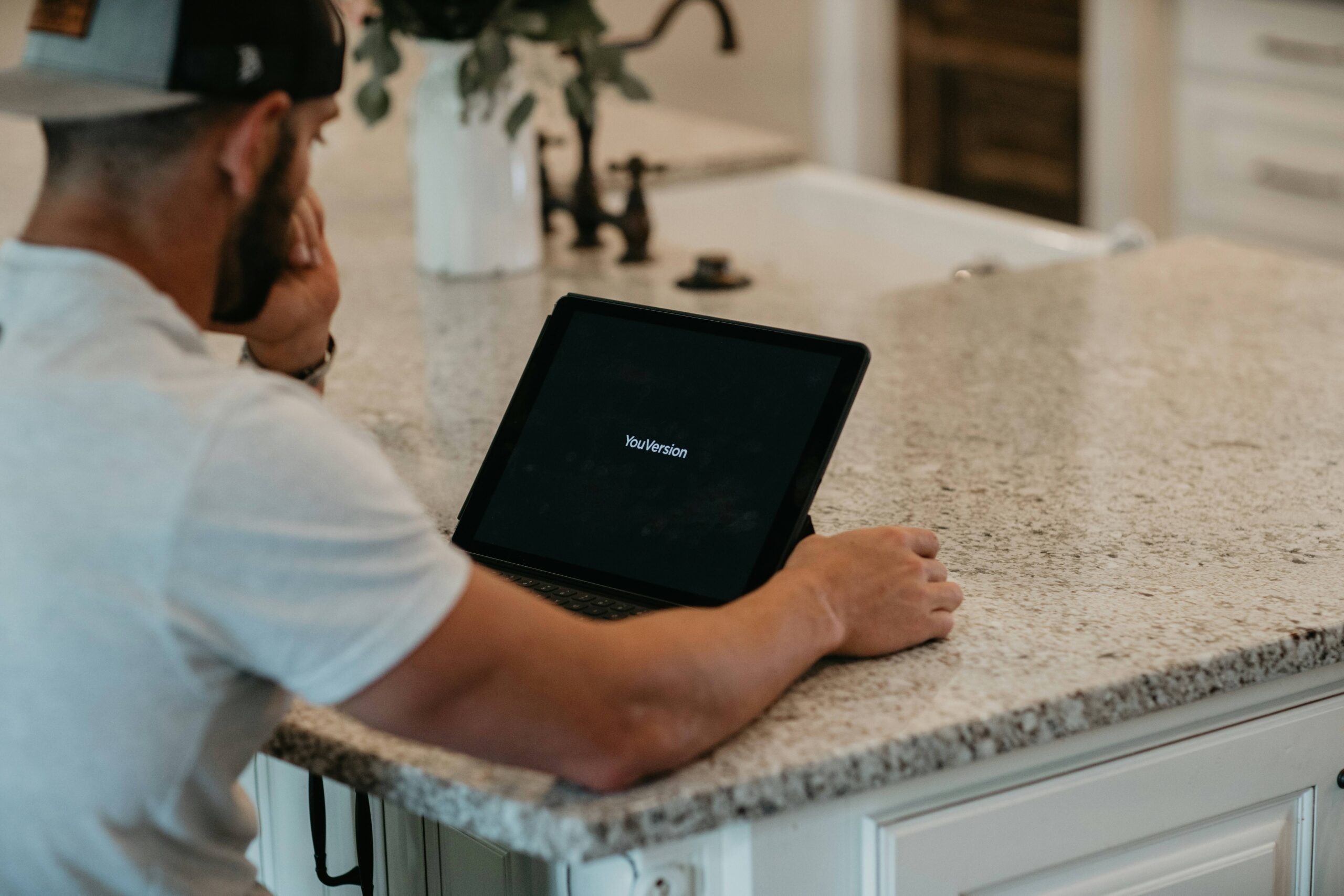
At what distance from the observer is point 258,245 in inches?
34.0

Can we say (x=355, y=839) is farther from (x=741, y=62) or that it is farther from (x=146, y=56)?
(x=741, y=62)

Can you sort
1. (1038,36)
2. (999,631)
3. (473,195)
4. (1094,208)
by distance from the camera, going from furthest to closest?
(1038,36), (1094,208), (473,195), (999,631)

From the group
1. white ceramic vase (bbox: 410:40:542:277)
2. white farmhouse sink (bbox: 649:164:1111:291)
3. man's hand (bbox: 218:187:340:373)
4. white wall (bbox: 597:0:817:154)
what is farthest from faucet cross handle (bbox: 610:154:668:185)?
white wall (bbox: 597:0:817:154)

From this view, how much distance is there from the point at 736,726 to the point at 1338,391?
0.85 m

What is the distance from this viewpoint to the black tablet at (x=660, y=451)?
3.30 feet

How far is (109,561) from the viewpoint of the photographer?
2.42 feet

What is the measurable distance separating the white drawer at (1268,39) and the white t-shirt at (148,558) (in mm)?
3027

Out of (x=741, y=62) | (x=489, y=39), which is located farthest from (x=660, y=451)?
(x=741, y=62)

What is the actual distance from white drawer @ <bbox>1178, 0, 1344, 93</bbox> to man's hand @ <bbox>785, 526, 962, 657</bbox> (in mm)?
2706

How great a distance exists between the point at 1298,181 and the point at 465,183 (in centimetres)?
220

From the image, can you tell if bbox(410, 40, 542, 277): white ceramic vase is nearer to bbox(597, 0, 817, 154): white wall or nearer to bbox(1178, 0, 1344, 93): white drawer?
bbox(1178, 0, 1344, 93): white drawer

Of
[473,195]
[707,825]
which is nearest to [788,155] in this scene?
[473,195]

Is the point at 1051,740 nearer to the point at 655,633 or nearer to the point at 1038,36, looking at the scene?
the point at 655,633

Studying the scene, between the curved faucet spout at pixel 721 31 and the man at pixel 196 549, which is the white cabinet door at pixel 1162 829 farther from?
the curved faucet spout at pixel 721 31
